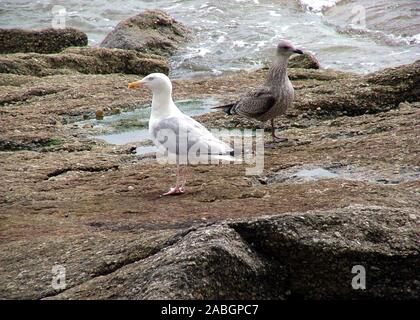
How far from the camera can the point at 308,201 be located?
5922mm

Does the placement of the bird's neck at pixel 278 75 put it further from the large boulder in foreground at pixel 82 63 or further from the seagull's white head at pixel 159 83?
the large boulder in foreground at pixel 82 63

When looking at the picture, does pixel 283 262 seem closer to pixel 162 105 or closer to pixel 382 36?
pixel 162 105

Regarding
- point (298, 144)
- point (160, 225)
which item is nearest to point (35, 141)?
point (298, 144)

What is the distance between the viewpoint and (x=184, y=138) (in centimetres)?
706

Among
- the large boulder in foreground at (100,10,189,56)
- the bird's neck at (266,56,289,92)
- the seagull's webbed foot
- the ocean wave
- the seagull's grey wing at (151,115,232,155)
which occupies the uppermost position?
the bird's neck at (266,56,289,92)

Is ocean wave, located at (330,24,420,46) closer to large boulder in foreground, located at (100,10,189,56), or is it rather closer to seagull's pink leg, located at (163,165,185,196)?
large boulder in foreground, located at (100,10,189,56)

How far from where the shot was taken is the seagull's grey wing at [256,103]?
8.64 metres

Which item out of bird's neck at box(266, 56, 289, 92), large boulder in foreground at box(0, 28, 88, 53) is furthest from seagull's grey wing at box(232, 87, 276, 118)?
large boulder in foreground at box(0, 28, 88, 53)

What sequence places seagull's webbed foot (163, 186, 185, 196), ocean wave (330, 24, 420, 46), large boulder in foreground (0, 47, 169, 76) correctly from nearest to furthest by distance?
seagull's webbed foot (163, 186, 185, 196)
large boulder in foreground (0, 47, 169, 76)
ocean wave (330, 24, 420, 46)

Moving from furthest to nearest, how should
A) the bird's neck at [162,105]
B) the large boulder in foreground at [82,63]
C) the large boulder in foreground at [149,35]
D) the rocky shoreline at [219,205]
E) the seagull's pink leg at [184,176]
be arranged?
the large boulder in foreground at [149,35]
the large boulder in foreground at [82,63]
the bird's neck at [162,105]
the seagull's pink leg at [184,176]
the rocky shoreline at [219,205]

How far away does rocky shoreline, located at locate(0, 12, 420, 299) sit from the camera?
439 cm

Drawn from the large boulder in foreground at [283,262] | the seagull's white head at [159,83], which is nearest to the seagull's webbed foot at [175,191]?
the seagull's white head at [159,83]

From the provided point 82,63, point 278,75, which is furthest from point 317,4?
point 278,75

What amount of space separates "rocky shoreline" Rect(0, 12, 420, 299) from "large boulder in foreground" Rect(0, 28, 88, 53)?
4.61 metres
